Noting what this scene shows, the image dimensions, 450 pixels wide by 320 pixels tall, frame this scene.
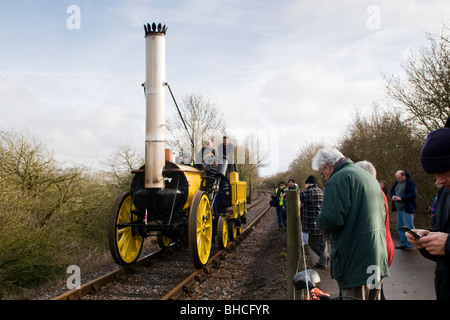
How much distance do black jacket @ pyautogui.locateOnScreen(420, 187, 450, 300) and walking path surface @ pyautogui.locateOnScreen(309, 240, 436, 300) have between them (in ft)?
10.8

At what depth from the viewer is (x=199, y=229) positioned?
670 cm

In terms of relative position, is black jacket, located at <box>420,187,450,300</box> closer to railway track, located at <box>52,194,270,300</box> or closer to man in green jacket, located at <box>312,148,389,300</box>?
man in green jacket, located at <box>312,148,389,300</box>

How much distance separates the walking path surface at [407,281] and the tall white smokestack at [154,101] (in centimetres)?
354

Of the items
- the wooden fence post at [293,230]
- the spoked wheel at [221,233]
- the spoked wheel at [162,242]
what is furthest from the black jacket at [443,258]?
the spoked wheel at [162,242]

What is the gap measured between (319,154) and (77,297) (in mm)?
4388

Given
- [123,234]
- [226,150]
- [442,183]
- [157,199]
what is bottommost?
[123,234]

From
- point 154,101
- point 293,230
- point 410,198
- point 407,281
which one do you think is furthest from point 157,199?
point 410,198

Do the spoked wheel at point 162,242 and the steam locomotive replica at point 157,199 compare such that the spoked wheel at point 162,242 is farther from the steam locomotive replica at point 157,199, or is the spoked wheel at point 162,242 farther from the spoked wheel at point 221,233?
the spoked wheel at point 221,233

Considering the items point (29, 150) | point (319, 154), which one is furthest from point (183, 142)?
point (319, 154)

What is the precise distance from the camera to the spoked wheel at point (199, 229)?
6201mm

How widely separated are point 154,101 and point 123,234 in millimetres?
2769

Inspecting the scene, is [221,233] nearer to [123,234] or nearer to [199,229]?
[199,229]

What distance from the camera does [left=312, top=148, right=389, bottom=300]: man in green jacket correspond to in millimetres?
2738
